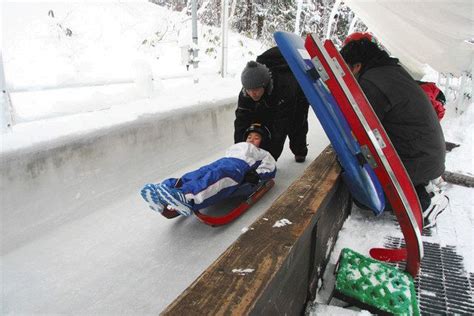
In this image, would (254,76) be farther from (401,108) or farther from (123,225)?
(123,225)

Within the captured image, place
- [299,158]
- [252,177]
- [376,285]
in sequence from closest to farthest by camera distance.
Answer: [376,285] < [252,177] < [299,158]

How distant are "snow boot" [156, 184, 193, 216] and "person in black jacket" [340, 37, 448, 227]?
114 centimetres

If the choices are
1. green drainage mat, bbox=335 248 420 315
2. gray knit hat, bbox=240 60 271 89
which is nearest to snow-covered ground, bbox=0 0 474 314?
green drainage mat, bbox=335 248 420 315

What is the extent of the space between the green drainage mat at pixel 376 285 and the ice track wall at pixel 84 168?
1.65 m

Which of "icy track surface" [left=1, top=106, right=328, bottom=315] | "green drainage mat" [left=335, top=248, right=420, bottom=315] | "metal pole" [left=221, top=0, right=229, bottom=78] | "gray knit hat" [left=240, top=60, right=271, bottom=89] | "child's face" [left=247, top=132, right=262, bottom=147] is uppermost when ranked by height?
"metal pole" [left=221, top=0, right=229, bottom=78]

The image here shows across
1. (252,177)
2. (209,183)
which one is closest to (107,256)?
(209,183)

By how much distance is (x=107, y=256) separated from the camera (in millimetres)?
1899

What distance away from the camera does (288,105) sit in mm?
2891

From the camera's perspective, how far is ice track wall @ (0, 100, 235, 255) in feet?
6.46

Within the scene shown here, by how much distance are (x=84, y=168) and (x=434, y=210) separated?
2.24 m

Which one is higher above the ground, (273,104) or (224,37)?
(224,37)

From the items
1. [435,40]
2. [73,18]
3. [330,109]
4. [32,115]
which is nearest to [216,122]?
[32,115]

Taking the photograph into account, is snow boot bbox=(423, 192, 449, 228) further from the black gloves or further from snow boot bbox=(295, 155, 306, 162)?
snow boot bbox=(295, 155, 306, 162)

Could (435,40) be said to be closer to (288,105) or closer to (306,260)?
(288,105)
